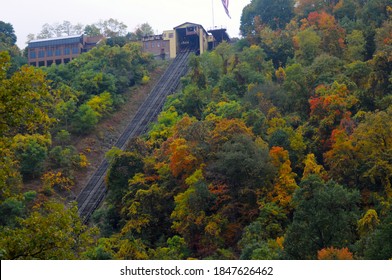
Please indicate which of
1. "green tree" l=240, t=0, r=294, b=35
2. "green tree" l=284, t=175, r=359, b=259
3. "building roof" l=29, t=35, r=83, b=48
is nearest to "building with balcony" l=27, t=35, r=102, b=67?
"building roof" l=29, t=35, r=83, b=48

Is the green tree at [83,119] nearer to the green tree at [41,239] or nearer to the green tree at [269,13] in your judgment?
the green tree at [269,13]

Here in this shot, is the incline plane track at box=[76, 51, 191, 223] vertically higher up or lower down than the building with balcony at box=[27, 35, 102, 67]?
lower down

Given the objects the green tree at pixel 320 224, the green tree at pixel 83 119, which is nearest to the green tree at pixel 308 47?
the green tree at pixel 83 119

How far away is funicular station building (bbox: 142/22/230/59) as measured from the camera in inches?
2197

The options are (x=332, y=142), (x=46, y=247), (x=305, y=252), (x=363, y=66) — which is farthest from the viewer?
(x=363, y=66)

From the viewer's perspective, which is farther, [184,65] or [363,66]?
[184,65]

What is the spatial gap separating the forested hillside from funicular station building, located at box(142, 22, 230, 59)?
1302 cm

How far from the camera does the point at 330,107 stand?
31.5m

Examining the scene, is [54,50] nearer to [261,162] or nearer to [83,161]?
[83,161]

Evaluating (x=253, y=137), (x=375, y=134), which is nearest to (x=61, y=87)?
(x=253, y=137)

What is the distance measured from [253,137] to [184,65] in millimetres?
22381

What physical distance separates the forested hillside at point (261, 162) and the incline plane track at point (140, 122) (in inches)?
55.2

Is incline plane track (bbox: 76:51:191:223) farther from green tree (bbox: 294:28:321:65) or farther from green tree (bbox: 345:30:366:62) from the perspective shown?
green tree (bbox: 345:30:366:62)
